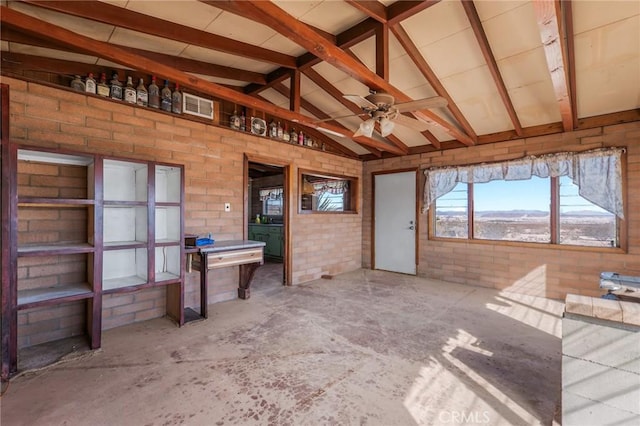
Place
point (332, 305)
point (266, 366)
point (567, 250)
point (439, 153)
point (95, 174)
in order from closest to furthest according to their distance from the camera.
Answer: point (266, 366)
point (95, 174)
point (332, 305)
point (567, 250)
point (439, 153)

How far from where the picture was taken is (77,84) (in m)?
2.73

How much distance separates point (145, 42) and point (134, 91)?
586 millimetres

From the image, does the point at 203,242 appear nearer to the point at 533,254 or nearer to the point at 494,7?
the point at 494,7

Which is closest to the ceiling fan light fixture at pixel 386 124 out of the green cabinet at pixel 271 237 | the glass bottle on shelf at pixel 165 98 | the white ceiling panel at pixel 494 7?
the white ceiling panel at pixel 494 7

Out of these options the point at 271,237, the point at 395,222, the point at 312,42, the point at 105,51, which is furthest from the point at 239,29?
the point at 271,237

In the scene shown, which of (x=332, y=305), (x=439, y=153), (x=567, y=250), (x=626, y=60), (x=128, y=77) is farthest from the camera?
(x=439, y=153)

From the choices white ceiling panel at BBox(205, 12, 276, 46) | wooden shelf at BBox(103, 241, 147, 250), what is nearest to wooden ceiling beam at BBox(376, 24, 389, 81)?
white ceiling panel at BBox(205, 12, 276, 46)

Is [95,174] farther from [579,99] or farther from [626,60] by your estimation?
[579,99]

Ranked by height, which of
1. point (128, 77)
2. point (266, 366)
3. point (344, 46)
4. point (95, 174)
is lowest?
point (266, 366)

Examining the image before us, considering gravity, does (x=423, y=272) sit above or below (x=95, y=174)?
below

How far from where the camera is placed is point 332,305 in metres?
3.75

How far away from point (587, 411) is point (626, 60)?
338 centimetres

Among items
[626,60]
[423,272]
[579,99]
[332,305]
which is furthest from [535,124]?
[332,305]

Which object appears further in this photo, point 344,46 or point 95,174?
point 344,46
